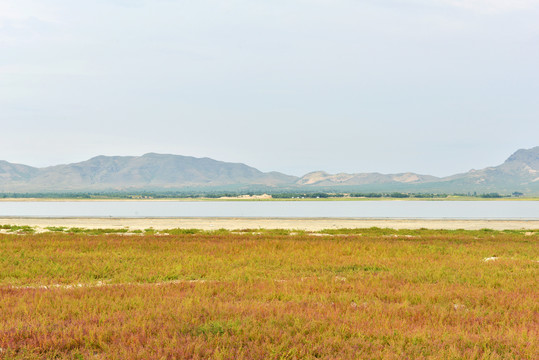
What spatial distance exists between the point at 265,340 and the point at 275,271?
9.42m

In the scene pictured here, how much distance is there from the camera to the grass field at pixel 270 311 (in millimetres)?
7516

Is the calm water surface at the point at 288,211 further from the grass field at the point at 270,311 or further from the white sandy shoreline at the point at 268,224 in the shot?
the grass field at the point at 270,311

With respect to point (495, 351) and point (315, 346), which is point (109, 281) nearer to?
point (315, 346)

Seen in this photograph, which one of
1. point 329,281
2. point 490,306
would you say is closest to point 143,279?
point 329,281

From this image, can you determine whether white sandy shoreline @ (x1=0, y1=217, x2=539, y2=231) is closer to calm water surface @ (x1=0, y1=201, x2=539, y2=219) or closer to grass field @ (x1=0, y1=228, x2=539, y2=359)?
calm water surface @ (x1=0, y1=201, x2=539, y2=219)

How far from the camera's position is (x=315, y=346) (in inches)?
297

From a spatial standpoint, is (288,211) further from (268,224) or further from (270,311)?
(270,311)

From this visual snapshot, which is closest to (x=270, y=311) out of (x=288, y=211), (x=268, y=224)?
(x=268, y=224)

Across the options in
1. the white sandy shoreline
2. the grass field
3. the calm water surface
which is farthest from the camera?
the calm water surface

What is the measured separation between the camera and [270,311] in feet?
31.9

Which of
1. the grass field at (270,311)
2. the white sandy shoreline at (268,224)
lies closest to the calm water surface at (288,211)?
the white sandy shoreline at (268,224)

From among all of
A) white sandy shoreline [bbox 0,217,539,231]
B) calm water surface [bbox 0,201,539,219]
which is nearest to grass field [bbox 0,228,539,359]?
Answer: white sandy shoreline [bbox 0,217,539,231]

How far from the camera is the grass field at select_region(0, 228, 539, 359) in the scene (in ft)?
24.7

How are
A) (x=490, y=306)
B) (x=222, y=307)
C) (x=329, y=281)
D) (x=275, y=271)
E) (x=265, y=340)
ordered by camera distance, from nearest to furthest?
(x=265, y=340) < (x=222, y=307) < (x=490, y=306) < (x=329, y=281) < (x=275, y=271)
